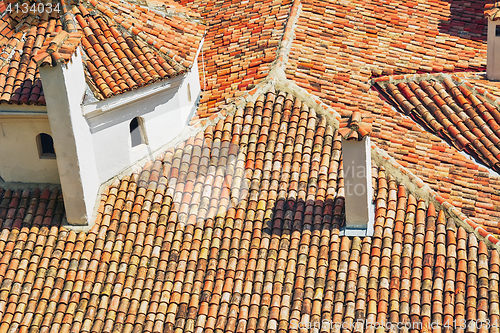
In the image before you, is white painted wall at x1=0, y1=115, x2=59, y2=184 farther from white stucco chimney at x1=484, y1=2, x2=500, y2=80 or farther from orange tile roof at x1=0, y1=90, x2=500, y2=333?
white stucco chimney at x1=484, y1=2, x2=500, y2=80

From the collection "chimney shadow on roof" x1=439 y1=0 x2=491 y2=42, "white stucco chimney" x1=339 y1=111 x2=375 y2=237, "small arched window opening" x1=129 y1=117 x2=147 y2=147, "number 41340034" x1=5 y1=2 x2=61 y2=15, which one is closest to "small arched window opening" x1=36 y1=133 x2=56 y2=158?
"small arched window opening" x1=129 y1=117 x2=147 y2=147

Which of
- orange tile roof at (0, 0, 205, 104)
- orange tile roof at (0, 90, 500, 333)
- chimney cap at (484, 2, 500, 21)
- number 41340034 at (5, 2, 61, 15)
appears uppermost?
number 41340034 at (5, 2, 61, 15)

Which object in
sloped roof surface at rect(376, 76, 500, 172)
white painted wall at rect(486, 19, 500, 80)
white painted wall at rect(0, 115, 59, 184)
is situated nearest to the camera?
white painted wall at rect(0, 115, 59, 184)

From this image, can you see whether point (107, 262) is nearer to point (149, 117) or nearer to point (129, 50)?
point (149, 117)

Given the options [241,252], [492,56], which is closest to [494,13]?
[492,56]

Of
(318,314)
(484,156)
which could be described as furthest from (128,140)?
(484,156)

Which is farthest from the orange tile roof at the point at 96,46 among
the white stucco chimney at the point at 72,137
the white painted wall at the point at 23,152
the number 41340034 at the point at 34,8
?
the white painted wall at the point at 23,152
